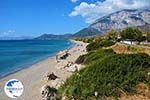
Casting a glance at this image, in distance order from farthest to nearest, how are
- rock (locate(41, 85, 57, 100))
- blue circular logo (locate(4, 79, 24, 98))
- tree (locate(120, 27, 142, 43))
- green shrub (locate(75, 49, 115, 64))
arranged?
tree (locate(120, 27, 142, 43)), green shrub (locate(75, 49, 115, 64)), rock (locate(41, 85, 57, 100)), blue circular logo (locate(4, 79, 24, 98))

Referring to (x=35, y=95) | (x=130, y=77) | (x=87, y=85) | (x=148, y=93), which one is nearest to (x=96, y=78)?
(x=87, y=85)

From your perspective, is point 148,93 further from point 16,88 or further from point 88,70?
point 16,88

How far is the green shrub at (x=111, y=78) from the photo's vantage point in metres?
19.6

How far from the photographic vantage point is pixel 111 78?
2070 cm

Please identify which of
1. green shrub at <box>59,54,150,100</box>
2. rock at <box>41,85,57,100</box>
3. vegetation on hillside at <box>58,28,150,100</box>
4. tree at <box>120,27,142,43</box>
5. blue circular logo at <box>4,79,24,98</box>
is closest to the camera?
blue circular logo at <box>4,79,24,98</box>

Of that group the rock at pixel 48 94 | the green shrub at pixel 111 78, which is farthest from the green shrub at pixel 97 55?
the rock at pixel 48 94

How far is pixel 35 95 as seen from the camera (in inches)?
1004

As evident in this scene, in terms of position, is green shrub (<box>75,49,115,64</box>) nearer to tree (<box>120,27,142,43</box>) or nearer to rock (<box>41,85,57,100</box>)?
rock (<box>41,85,57,100</box>)

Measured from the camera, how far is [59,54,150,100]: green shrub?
64.4 feet

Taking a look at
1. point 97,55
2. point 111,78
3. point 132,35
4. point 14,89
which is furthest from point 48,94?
point 132,35

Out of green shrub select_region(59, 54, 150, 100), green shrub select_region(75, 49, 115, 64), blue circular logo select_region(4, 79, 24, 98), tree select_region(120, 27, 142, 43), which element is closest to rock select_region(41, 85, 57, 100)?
green shrub select_region(59, 54, 150, 100)

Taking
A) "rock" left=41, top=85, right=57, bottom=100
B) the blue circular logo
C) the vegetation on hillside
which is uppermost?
the blue circular logo

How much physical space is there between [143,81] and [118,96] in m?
2.50

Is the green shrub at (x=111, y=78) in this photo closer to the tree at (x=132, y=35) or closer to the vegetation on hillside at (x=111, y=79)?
the vegetation on hillside at (x=111, y=79)
